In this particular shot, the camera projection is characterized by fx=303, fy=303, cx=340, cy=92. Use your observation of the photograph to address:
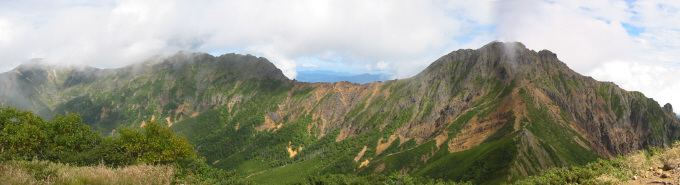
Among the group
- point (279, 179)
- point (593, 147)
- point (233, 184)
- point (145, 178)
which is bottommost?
point (279, 179)

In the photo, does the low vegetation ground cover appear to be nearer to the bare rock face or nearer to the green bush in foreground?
the bare rock face

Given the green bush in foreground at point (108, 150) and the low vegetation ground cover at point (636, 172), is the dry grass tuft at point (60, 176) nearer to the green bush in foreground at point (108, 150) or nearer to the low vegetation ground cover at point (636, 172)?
the green bush in foreground at point (108, 150)

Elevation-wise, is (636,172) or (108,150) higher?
(108,150)

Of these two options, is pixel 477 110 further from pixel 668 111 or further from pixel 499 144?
pixel 668 111

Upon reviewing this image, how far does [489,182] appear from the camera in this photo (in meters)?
112

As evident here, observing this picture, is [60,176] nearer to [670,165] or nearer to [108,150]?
[108,150]

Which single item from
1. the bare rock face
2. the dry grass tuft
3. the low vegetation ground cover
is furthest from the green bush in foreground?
the bare rock face

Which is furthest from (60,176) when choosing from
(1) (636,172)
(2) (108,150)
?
(1) (636,172)

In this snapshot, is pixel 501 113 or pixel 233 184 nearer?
pixel 233 184

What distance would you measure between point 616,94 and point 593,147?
212 feet

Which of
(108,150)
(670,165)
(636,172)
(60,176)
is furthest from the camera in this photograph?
(108,150)

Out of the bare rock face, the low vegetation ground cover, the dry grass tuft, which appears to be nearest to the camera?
the dry grass tuft

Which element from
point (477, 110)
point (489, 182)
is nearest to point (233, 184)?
point (489, 182)

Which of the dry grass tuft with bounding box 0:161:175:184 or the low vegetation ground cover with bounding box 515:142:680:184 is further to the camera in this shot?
the low vegetation ground cover with bounding box 515:142:680:184
